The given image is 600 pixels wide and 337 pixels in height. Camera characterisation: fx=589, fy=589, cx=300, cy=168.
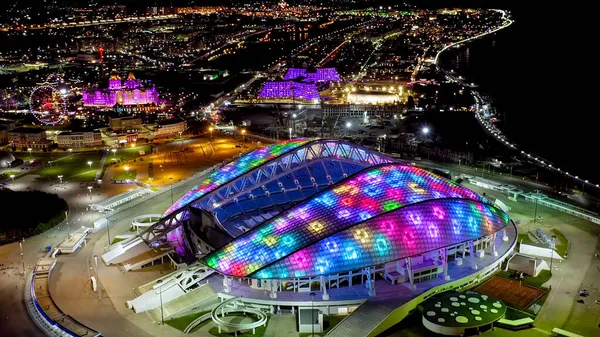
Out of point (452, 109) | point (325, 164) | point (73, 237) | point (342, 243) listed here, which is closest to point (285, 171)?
point (325, 164)

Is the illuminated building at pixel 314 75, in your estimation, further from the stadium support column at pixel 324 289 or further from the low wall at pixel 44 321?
the low wall at pixel 44 321

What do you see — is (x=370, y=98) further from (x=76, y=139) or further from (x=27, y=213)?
(x=27, y=213)

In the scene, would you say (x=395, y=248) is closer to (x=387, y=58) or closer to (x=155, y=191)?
(x=155, y=191)

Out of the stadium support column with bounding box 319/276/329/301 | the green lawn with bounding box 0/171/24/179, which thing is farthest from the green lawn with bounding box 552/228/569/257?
the green lawn with bounding box 0/171/24/179

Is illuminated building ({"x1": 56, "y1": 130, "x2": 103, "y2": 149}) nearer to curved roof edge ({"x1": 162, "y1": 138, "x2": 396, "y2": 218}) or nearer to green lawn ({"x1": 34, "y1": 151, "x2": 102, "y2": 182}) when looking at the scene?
green lawn ({"x1": 34, "y1": 151, "x2": 102, "y2": 182})

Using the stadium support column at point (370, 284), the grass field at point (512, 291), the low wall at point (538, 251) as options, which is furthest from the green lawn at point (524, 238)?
the stadium support column at point (370, 284)

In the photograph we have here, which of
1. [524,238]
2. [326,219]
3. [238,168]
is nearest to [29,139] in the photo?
[238,168]
